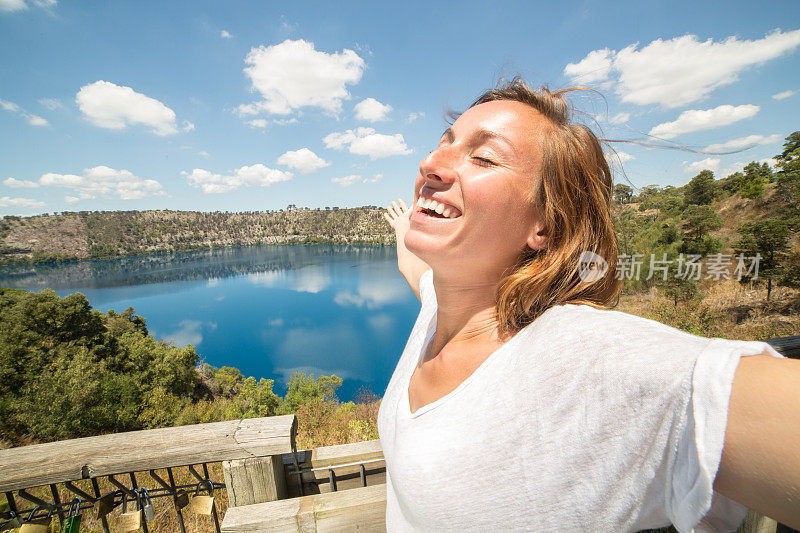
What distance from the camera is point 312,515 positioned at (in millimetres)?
1218

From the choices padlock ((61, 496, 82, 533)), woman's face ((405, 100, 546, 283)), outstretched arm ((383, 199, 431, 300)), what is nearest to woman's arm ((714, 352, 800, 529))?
woman's face ((405, 100, 546, 283))

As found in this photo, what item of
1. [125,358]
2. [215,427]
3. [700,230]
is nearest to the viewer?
[215,427]

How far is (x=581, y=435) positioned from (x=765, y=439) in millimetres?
206

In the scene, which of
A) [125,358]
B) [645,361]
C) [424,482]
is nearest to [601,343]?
[645,361]

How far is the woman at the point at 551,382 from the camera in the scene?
406 mm

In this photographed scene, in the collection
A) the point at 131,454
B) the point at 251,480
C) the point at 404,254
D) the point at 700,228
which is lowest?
the point at 251,480

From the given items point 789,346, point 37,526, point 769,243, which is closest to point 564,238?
point 789,346

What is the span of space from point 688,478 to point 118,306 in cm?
7065

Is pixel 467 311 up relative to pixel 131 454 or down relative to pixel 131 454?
up

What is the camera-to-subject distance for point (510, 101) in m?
0.99

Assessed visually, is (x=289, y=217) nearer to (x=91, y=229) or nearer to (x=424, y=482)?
(x=91, y=229)

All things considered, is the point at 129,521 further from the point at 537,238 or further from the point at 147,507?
the point at 537,238

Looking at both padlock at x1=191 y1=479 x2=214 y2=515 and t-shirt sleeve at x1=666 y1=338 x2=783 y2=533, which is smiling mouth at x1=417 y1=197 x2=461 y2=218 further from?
padlock at x1=191 y1=479 x2=214 y2=515

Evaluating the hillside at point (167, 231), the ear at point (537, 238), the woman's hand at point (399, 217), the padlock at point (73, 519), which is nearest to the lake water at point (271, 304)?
the hillside at point (167, 231)
